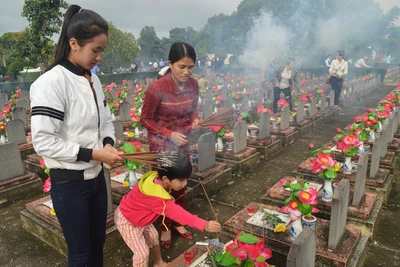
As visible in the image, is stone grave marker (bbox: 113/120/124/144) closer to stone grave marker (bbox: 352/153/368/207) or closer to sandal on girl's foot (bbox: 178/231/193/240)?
sandal on girl's foot (bbox: 178/231/193/240)

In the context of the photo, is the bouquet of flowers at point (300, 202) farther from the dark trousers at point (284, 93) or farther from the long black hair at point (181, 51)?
the dark trousers at point (284, 93)

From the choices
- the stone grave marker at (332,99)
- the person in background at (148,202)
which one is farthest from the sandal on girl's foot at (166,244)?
the stone grave marker at (332,99)

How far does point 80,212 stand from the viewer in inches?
73.1

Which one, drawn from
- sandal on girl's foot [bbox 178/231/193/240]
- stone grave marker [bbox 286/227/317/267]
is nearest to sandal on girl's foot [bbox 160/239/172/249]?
sandal on girl's foot [bbox 178/231/193/240]

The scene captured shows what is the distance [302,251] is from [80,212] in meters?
1.43

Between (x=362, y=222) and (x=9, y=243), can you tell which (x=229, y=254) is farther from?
(x=9, y=243)

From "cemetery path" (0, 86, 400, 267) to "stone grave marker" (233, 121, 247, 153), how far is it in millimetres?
493

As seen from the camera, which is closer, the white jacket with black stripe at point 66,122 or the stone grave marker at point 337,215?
the white jacket with black stripe at point 66,122

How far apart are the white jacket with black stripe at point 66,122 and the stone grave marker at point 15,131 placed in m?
5.38

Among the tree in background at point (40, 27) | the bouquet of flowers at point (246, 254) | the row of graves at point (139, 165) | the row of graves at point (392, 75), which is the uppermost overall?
the tree in background at point (40, 27)

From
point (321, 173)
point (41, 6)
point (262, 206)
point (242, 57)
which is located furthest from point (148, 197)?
point (242, 57)

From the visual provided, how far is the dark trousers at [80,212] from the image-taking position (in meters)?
1.81

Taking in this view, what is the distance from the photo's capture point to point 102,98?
2066 mm

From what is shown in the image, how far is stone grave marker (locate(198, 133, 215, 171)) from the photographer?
15.8 feet
